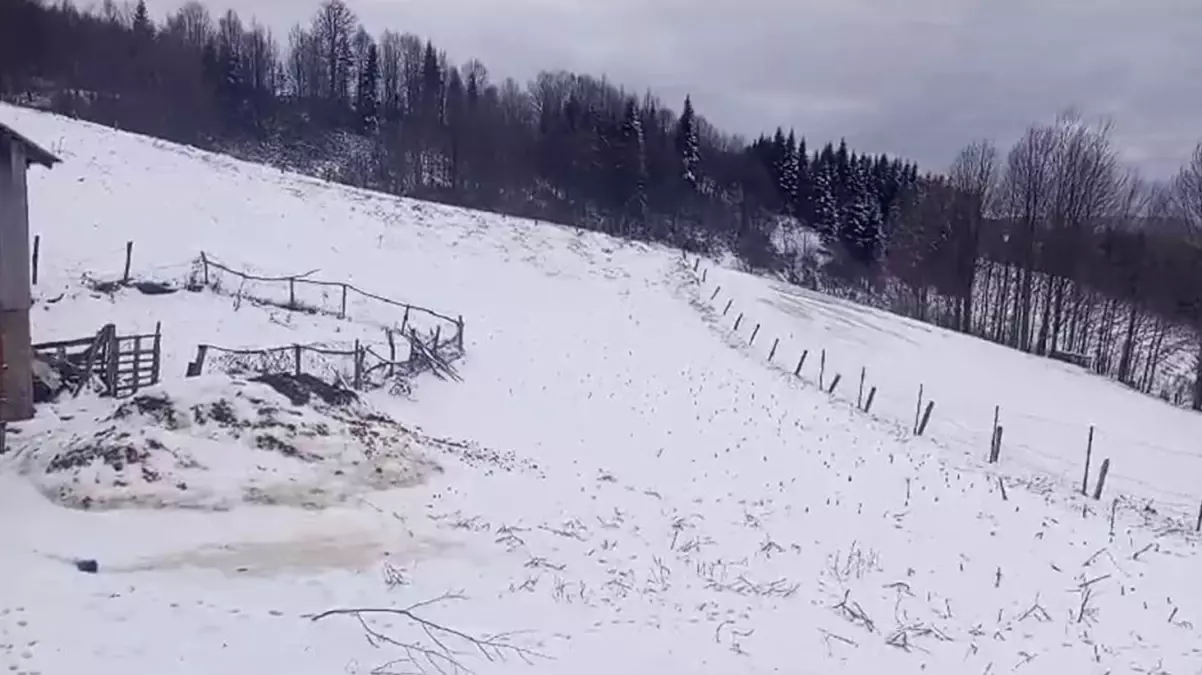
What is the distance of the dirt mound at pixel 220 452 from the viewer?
11266 millimetres

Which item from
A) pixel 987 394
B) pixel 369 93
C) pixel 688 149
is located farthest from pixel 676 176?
pixel 987 394

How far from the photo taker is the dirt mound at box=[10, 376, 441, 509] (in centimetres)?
1127

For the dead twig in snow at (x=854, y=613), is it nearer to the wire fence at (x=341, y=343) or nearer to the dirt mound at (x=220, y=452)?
the dirt mound at (x=220, y=452)

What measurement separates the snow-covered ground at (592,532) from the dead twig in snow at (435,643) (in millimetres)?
33

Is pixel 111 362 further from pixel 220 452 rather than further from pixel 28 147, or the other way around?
pixel 220 452

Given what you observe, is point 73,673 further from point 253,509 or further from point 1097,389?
point 1097,389

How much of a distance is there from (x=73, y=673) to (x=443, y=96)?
320 ft

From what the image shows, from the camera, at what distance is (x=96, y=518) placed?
34.4 ft

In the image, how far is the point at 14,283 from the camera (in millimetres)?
15828

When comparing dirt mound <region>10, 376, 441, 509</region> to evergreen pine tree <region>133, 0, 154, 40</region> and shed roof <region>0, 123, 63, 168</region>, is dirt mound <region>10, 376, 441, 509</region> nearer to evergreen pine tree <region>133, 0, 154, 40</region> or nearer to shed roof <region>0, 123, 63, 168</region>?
shed roof <region>0, 123, 63, 168</region>

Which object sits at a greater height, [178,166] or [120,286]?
[178,166]

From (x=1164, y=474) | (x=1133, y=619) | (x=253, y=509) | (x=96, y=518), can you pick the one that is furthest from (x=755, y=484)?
(x=1164, y=474)

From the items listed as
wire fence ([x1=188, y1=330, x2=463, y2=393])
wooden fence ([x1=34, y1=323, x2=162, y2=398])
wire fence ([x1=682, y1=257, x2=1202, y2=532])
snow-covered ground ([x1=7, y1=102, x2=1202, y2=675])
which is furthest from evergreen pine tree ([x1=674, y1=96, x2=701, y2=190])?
wooden fence ([x1=34, y1=323, x2=162, y2=398])

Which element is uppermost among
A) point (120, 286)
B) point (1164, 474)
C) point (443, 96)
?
point (443, 96)
